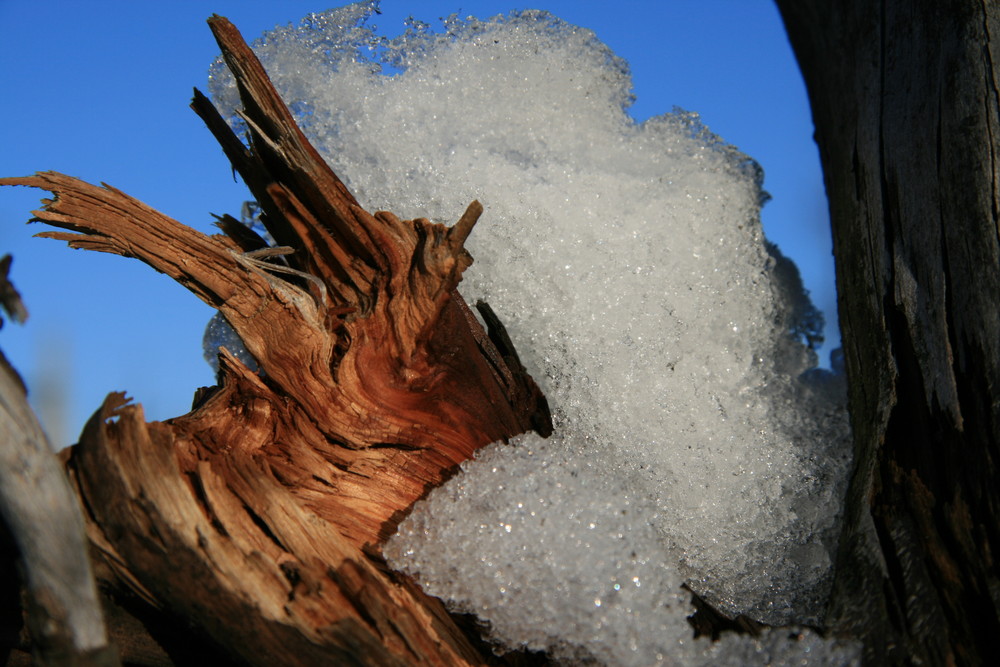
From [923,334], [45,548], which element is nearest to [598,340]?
[923,334]

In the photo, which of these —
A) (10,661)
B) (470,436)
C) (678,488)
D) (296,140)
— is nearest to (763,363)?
(678,488)

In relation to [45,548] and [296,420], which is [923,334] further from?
[45,548]

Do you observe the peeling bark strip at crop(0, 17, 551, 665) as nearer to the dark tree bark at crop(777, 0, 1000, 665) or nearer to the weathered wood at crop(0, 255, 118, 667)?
the weathered wood at crop(0, 255, 118, 667)

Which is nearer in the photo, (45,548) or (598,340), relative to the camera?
(45,548)

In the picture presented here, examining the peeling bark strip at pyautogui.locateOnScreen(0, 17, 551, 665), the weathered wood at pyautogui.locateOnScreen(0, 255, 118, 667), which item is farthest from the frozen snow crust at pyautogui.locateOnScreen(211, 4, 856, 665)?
the weathered wood at pyautogui.locateOnScreen(0, 255, 118, 667)

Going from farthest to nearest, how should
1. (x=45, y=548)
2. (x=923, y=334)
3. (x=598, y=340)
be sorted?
(x=598, y=340) < (x=923, y=334) < (x=45, y=548)

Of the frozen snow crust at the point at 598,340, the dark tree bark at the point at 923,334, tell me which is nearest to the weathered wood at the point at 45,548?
the frozen snow crust at the point at 598,340
